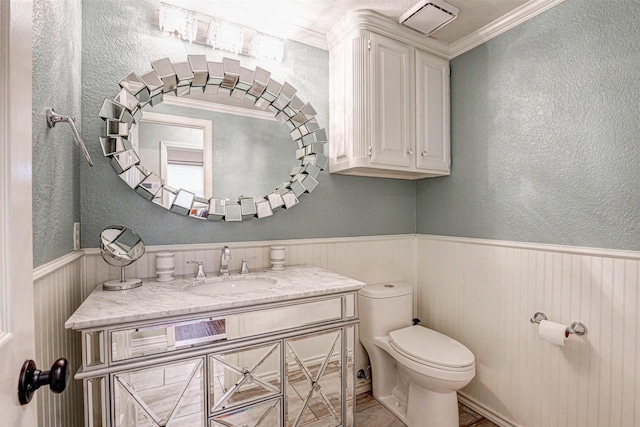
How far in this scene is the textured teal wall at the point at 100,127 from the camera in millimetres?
1480

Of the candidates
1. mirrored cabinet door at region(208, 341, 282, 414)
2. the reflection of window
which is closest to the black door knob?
mirrored cabinet door at region(208, 341, 282, 414)

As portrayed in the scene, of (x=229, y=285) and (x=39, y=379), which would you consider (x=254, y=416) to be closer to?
(x=229, y=285)

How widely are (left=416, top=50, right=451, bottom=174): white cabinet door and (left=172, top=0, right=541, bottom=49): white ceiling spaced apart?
231mm

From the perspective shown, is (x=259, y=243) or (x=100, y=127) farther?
(x=259, y=243)

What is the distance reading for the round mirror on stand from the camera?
134 cm

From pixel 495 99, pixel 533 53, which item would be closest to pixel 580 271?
pixel 495 99

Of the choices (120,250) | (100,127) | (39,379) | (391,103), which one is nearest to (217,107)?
(100,127)

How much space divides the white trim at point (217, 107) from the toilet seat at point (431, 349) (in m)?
1.54

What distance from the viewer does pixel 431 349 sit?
1.75 meters

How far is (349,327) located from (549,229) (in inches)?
46.0

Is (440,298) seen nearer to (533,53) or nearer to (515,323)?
(515,323)

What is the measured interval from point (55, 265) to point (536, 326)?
7.25 ft

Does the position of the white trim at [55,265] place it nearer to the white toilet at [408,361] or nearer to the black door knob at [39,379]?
the black door knob at [39,379]

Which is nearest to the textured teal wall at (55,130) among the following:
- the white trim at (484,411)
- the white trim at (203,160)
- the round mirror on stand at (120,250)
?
the round mirror on stand at (120,250)
